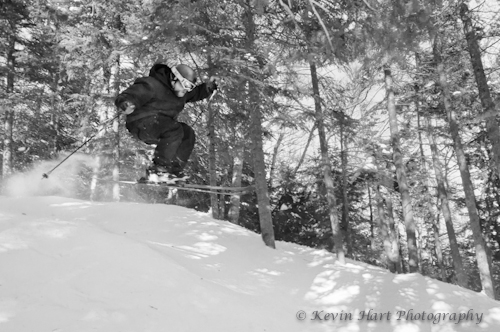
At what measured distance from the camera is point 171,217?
9.05 metres

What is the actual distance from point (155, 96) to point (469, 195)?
10567 millimetres

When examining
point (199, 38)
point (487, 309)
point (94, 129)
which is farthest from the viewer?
point (94, 129)

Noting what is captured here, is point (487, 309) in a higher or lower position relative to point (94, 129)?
lower

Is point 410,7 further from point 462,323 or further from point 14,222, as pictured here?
point 14,222

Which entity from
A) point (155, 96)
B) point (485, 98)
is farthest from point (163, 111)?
point (485, 98)

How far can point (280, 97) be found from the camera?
34.2ft

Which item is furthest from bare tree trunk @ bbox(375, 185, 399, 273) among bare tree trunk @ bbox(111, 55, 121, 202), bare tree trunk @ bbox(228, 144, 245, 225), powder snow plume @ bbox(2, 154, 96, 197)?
powder snow plume @ bbox(2, 154, 96, 197)

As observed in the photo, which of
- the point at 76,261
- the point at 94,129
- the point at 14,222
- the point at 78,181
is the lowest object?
the point at 76,261

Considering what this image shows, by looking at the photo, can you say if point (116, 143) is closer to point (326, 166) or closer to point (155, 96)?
point (326, 166)

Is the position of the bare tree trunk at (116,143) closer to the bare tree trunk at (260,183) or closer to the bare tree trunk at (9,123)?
the bare tree trunk at (9,123)

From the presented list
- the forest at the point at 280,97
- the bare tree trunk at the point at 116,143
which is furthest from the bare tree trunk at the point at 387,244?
the bare tree trunk at the point at 116,143

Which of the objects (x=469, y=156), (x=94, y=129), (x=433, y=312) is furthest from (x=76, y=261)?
(x=469, y=156)

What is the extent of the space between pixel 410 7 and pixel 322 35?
192cm

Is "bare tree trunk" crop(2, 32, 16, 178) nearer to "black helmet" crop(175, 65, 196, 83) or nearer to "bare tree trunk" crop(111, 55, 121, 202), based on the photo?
"bare tree trunk" crop(111, 55, 121, 202)
